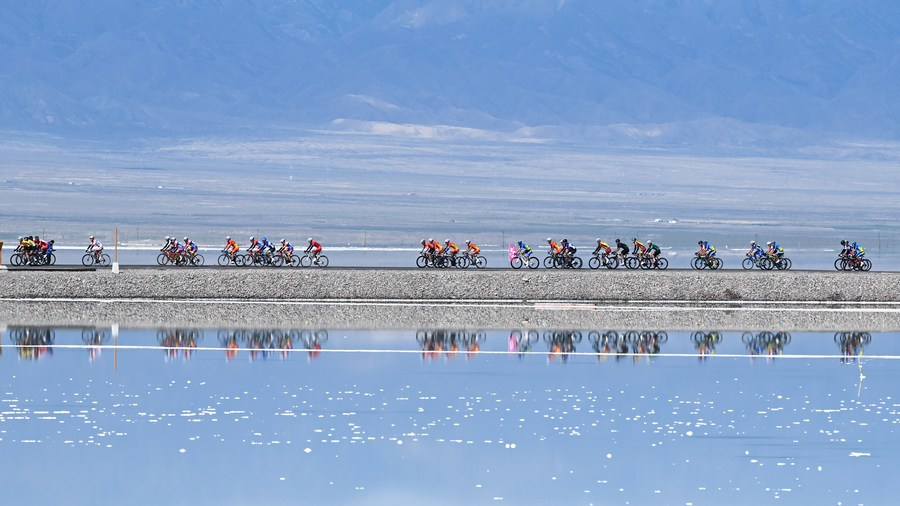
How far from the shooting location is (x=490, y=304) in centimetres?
3809

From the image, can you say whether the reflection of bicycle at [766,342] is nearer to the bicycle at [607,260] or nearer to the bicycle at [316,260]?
the bicycle at [607,260]

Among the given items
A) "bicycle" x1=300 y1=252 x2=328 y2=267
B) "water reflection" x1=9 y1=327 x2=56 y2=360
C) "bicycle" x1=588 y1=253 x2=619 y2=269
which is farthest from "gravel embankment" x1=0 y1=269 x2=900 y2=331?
"bicycle" x1=300 y1=252 x2=328 y2=267


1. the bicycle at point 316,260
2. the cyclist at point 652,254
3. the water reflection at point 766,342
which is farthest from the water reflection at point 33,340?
the cyclist at point 652,254

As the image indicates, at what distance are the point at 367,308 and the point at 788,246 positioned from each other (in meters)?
38.1

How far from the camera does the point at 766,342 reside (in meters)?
31.1

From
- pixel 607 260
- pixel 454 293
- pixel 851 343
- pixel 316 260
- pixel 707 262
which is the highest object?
pixel 316 260

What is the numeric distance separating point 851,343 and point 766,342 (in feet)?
4.60

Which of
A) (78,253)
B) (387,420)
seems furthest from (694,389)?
(78,253)

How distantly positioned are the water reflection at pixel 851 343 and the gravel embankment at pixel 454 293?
2.72 meters

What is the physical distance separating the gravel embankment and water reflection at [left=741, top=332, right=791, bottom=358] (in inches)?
123

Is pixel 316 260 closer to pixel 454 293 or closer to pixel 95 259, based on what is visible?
pixel 95 259

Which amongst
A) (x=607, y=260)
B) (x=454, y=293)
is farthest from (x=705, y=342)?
(x=607, y=260)

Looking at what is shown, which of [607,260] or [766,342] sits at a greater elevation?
[607,260]

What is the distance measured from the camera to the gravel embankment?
36.2 m
